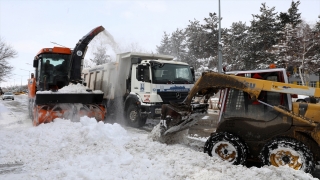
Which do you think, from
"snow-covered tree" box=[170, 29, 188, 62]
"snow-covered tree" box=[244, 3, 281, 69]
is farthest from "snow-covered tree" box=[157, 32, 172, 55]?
"snow-covered tree" box=[244, 3, 281, 69]

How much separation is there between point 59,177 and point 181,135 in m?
3.57

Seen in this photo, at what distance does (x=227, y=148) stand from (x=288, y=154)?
1117 millimetres

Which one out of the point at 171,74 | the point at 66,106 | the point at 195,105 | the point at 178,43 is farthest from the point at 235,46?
the point at 195,105

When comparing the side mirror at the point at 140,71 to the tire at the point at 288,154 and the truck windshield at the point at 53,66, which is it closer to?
the truck windshield at the point at 53,66

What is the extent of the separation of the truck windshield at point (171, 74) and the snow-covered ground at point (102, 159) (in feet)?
11.5

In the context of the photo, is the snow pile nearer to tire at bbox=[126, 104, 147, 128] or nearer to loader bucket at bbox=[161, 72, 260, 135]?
loader bucket at bbox=[161, 72, 260, 135]

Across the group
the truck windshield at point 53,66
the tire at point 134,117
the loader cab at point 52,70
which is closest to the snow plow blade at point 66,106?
the tire at point 134,117

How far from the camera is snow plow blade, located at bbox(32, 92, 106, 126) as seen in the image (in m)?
9.48

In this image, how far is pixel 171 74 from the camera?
436 inches

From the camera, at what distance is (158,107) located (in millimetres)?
10594

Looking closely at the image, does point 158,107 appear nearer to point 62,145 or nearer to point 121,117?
point 121,117

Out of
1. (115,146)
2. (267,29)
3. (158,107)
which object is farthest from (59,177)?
(267,29)

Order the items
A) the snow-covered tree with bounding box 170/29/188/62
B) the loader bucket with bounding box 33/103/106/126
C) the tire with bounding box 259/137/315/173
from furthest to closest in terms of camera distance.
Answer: the snow-covered tree with bounding box 170/29/188/62 < the loader bucket with bounding box 33/103/106/126 < the tire with bounding box 259/137/315/173

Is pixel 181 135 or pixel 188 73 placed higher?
pixel 188 73
